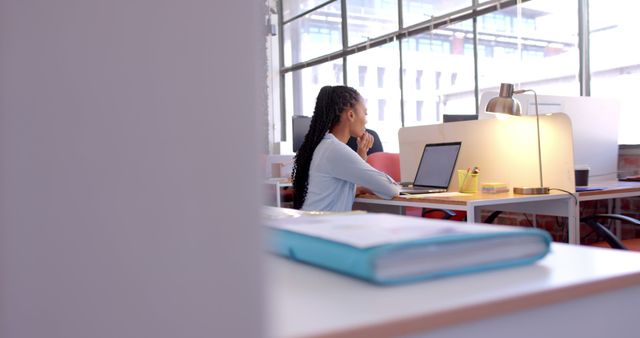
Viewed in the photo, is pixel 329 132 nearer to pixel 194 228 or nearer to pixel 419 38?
pixel 194 228

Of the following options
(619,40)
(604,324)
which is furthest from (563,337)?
(619,40)

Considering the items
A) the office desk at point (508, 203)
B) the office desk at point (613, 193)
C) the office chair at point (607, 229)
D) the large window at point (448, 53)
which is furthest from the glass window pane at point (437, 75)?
the office chair at point (607, 229)

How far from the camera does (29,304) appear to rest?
1.10 ft

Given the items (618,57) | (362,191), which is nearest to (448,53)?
(618,57)

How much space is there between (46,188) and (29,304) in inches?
2.4

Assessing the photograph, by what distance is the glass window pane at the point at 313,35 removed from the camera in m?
8.41

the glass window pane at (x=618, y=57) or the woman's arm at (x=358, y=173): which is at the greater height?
the glass window pane at (x=618, y=57)

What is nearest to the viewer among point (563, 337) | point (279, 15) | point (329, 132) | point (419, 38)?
point (563, 337)

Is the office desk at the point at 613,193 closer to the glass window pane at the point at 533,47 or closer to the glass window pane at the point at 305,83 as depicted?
the glass window pane at the point at 533,47

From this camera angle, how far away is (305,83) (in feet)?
30.1

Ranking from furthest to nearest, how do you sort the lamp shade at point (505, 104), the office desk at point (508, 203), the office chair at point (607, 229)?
the lamp shade at point (505, 104)
the office desk at point (508, 203)
the office chair at point (607, 229)

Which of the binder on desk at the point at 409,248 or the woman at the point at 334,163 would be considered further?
the woman at the point at 334,163

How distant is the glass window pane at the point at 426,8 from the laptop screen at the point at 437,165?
9.33 ft

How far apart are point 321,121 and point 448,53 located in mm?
3701
